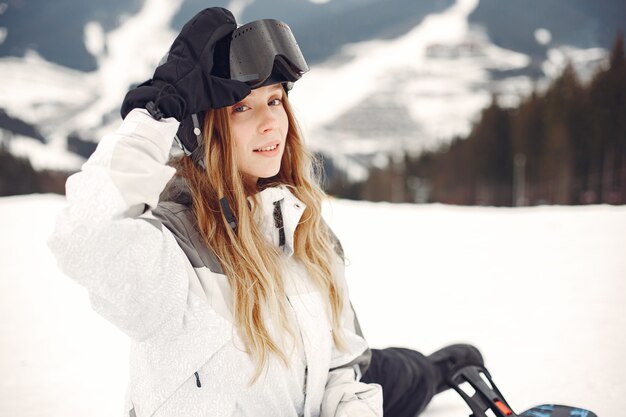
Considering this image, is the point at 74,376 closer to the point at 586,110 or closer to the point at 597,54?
the point at 586,110

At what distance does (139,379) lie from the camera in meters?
1.24

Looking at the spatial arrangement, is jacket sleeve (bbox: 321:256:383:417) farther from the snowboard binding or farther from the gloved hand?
the gloved hand

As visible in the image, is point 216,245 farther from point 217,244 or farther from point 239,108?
point 239,108

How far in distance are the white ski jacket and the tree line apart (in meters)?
14.7

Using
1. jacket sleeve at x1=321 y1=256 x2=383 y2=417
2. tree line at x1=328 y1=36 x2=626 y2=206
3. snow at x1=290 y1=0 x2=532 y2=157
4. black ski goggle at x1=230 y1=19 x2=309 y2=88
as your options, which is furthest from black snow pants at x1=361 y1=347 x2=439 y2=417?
snow at x1=290 y1=0 x2=532 y2=157

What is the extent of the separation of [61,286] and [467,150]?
1899 centimetres

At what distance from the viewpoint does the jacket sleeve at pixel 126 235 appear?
898 mm

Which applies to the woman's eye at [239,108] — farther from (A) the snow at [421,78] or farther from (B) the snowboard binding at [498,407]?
(A) the snow at [421,78]

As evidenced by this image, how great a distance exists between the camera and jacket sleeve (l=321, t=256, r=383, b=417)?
1438 millimetres

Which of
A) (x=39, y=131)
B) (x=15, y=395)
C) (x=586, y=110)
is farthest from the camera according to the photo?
(x=586, y=110)

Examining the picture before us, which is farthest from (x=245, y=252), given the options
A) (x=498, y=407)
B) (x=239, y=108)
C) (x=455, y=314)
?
(x=455, y=314)

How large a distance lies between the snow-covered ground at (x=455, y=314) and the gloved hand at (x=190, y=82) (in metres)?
1.75

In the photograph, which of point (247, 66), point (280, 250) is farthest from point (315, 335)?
point (247, 66)

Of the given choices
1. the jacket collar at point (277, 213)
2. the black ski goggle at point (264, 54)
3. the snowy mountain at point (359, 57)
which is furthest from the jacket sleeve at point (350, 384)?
the snowy mountain at point (359, 57)
